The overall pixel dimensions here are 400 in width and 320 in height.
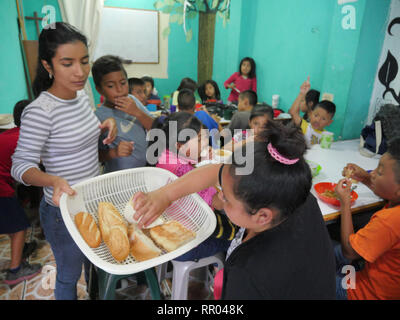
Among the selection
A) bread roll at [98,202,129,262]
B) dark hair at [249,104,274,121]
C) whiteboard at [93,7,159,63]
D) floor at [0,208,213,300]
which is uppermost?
whiteboard at [93,7,159,63]

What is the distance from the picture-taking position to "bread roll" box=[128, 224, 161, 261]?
0.95 metres

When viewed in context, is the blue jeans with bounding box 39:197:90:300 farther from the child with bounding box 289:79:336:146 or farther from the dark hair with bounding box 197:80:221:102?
the dark hair with bounding box 197:80:221:102

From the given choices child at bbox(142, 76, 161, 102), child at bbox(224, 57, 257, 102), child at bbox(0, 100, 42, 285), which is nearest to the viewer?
child at bbox(0, 100, 42, 285)

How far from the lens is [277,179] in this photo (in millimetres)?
691

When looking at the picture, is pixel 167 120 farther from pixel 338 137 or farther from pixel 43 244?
pixel 338 137

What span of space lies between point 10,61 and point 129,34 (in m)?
2.20

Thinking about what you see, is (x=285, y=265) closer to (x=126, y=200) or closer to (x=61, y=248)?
(x=126, y=200)

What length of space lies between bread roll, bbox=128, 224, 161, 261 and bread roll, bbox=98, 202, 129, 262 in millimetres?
29

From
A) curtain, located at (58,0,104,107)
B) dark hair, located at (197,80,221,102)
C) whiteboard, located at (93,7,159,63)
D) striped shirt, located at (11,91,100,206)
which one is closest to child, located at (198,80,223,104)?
dark hair, located at (197,80,221,102)

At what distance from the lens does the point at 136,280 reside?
1.88 meters

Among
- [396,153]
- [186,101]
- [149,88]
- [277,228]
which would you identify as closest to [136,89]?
[186,101]

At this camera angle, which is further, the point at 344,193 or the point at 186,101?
the point at 186,101

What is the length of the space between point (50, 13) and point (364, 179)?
4702 mm
